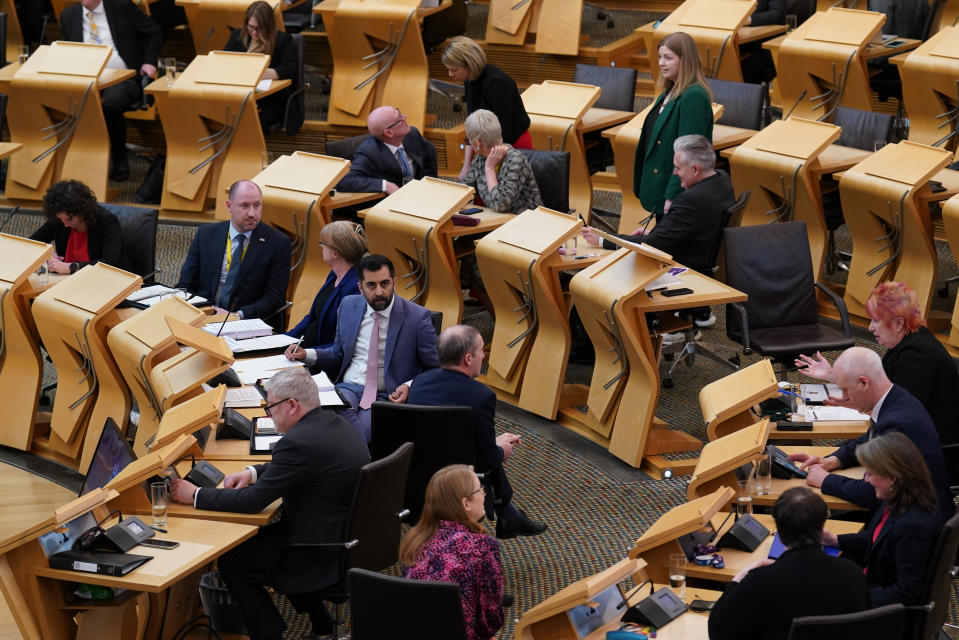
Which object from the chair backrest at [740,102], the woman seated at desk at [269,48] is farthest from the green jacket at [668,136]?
the woman seated at desk at [269,48]

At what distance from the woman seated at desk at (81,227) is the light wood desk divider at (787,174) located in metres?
3.57

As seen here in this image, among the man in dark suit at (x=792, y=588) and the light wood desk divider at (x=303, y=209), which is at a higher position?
the man in dark suit at (x=792, y=588)

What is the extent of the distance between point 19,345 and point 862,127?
5070mm

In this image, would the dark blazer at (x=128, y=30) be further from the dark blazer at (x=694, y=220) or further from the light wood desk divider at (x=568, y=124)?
the dark blazer at (x=694, y=220)

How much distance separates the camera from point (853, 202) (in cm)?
743

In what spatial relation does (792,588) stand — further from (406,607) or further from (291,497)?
(291,497)

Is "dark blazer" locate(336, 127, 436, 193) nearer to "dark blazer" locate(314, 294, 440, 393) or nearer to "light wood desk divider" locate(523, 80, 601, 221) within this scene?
"light wood desk divider" locate(523, 80, 601, 221)

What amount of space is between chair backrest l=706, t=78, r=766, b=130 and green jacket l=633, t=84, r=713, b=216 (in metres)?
1.30

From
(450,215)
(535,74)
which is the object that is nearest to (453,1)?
(535,74)

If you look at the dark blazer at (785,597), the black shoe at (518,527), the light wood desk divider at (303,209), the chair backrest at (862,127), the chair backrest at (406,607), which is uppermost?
the dark blazer at (785,597)

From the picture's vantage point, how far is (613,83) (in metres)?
9.40

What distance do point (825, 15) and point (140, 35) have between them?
5082mm

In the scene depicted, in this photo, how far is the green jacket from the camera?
7.35 metres

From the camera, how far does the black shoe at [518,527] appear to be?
5.56 meters
